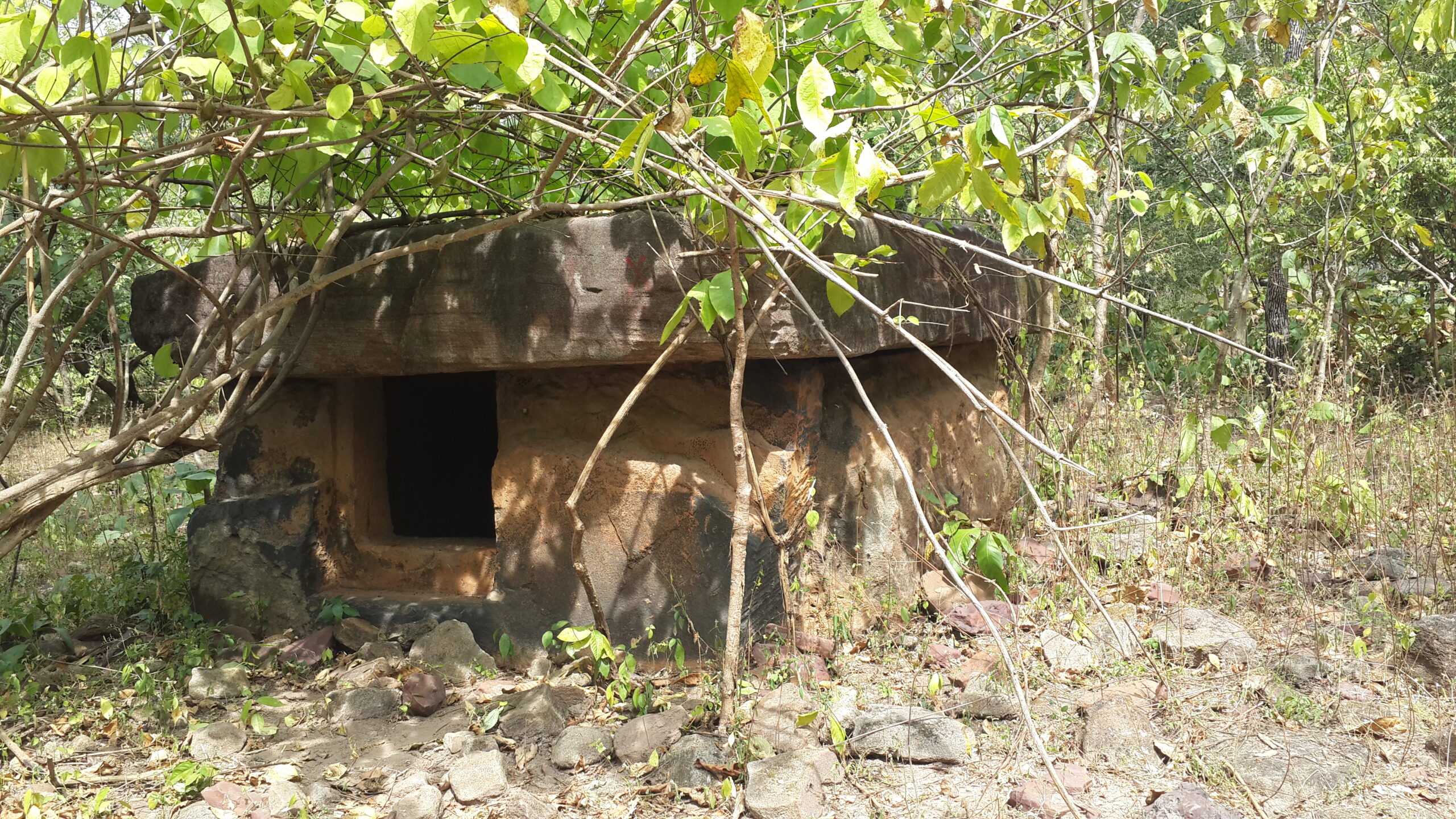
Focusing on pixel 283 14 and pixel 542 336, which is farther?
pixel 542 336

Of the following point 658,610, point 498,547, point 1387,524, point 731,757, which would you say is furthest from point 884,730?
point 1387,524

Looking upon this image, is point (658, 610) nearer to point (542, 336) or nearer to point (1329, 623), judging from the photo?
point (542, 336)

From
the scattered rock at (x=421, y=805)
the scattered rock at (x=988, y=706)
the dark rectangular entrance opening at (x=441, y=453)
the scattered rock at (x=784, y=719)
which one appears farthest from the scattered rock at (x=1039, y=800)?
the dark rectangular entrance opening at (x=441, y=453)

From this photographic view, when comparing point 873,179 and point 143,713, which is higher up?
point 873,179

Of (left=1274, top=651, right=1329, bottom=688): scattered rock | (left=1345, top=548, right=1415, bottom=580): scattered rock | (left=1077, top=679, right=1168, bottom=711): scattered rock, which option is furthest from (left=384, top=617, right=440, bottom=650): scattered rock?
(left=1345, top=548, right=1415, bottom=580): scattered rock

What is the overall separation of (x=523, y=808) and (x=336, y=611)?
3.82ft

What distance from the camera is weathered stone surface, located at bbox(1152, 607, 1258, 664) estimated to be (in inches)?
111

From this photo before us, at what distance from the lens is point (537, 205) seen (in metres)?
2.24

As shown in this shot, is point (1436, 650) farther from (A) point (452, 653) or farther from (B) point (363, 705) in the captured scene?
(B) point (363, 705)

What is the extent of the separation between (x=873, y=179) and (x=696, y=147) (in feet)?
1.41

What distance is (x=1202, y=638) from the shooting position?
2.91m

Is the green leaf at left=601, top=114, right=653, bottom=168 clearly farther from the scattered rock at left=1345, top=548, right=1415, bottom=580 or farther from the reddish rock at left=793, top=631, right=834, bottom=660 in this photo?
the scattered rock at left=1345, top=548, right=1415, bottom=580

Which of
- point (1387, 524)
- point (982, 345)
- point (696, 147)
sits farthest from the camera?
point (982, 345)

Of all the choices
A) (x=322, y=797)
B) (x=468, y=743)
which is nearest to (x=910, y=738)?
(x=468, y=743)
